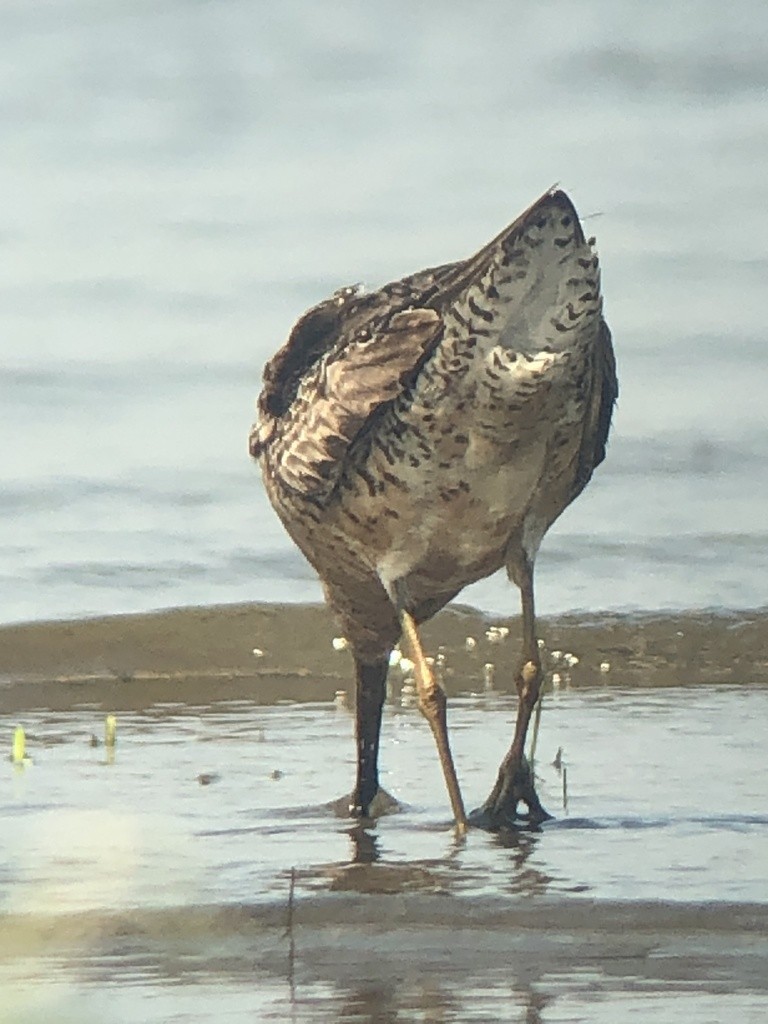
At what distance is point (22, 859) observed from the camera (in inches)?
222

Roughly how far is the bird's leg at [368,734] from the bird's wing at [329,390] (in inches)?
26.9

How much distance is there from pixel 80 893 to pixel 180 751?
8.98ft

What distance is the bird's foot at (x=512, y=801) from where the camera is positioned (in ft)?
20.9

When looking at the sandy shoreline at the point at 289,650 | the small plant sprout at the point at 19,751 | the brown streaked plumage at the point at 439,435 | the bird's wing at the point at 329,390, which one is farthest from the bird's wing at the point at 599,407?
the sandy shoreline at the point at 289,650

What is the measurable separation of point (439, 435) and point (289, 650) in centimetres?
537

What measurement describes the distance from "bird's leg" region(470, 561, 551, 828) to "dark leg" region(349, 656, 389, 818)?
1.07 ft

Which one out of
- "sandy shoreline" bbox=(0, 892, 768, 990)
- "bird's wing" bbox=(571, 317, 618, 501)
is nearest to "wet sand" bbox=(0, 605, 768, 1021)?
"sandy shoreline" bbox=(0, 892, 768, 990)

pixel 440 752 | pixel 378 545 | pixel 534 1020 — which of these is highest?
pixel 378 545

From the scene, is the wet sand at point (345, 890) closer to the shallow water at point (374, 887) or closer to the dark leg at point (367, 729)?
the shallow water at point (374, 887)

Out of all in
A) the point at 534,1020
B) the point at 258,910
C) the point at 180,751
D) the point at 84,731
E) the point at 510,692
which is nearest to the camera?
the point at 534,1020

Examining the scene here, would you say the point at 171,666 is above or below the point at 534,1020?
above

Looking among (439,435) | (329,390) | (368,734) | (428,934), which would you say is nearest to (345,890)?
(428,934)

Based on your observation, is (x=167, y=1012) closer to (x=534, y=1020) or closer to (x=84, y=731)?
(x=534, y=1020)

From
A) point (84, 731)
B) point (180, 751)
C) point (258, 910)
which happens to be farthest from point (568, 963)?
point (84, 731)
